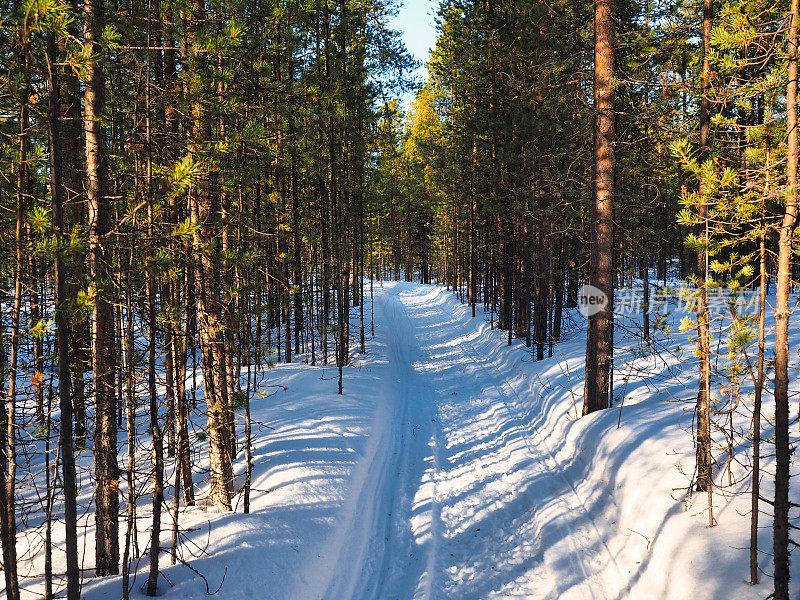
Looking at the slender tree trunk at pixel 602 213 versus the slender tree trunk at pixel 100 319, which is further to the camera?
the slender tree trunk at pixel 602 213

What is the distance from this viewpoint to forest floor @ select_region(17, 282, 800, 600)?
217 inches

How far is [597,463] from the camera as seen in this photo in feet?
26.4

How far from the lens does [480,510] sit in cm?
758

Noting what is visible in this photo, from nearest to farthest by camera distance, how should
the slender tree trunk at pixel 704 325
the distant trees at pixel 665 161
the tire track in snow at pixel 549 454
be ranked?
the distant trees at pixel 665 161, the slender tree trunk at pixel 704 325, the tire track in snow at pixel 549 454

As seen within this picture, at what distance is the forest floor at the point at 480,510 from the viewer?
18.1 ft

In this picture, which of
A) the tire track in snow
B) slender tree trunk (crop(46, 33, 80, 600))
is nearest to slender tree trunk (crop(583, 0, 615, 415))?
the tire track in snow

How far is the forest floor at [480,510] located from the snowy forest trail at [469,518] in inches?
1.1

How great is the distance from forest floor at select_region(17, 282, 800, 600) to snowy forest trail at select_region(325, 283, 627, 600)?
0.03 meters

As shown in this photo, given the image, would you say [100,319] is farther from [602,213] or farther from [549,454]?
[602,213]

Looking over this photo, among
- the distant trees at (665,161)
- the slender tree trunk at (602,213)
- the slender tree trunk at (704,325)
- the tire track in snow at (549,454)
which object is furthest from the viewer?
the slender tree trunk at (602,213)

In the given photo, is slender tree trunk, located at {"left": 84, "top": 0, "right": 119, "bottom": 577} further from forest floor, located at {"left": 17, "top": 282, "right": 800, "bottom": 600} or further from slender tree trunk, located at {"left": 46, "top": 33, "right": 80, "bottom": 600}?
forest floor, located at {"left": 17, "top": 282, "right": 800, "bottom": 600}

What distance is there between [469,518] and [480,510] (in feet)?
0.95

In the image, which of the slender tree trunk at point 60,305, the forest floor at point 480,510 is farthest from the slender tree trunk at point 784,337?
the slender tree trunk at point 60,305

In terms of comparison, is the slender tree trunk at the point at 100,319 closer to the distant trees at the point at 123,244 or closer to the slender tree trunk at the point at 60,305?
the distant trees at the point at 123,244
